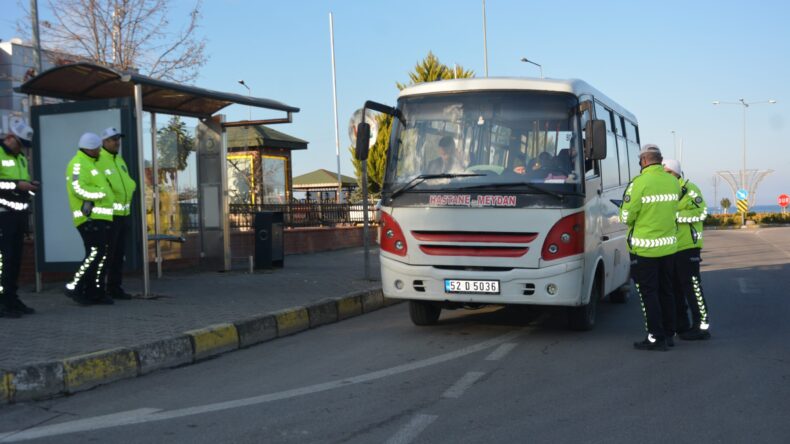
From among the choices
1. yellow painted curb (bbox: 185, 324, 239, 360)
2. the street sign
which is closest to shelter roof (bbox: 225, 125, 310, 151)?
yellow painted curb (bbox: 185, 324, 239, 360)

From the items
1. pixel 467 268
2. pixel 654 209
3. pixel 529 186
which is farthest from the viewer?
pixel 467 268

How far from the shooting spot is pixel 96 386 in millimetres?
6484

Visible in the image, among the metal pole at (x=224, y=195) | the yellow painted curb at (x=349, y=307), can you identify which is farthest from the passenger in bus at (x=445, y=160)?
the metal pole at (x=224, y=195)

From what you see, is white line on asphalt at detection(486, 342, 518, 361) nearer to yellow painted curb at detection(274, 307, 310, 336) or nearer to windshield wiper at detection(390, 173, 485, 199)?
windshield wiper at detection(390, 173, 485, 199)

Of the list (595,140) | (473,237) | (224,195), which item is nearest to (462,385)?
(473,237)

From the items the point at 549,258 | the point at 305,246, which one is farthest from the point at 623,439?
the point at 305,246

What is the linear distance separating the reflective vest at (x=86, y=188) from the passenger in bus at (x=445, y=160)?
401 cm

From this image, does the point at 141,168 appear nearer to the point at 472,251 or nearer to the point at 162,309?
the point at 162,309

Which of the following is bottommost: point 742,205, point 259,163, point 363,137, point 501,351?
point 501,351

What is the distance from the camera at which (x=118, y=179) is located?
9.79 meters

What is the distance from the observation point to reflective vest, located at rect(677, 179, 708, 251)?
840cm

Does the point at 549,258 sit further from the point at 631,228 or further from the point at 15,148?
the point at 15,148

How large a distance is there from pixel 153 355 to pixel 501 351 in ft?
10.8

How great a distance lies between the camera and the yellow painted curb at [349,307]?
10.7 meters
